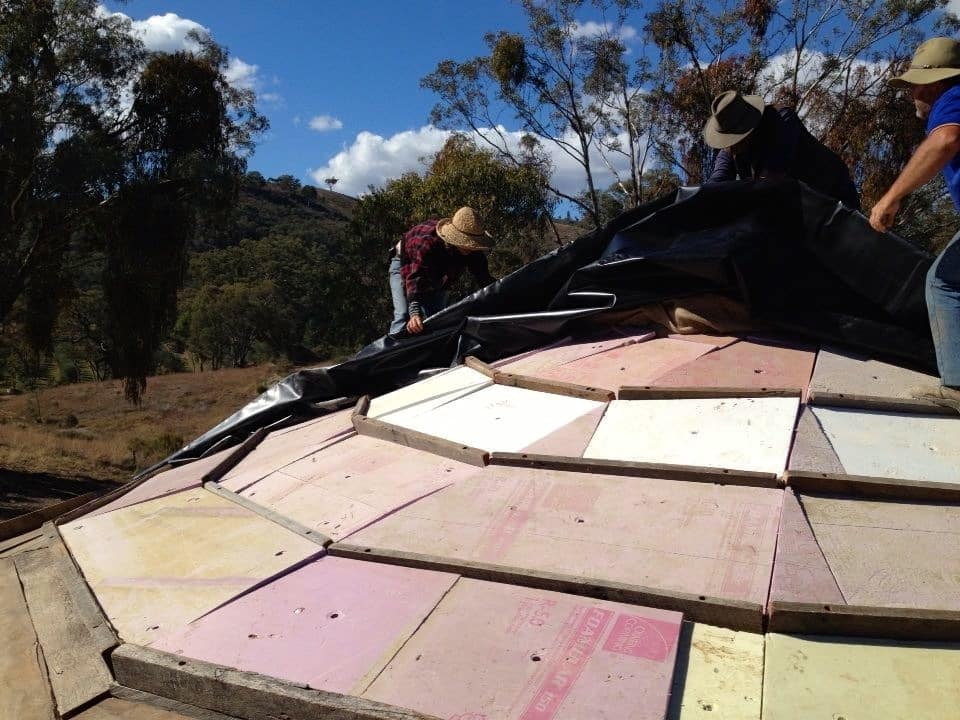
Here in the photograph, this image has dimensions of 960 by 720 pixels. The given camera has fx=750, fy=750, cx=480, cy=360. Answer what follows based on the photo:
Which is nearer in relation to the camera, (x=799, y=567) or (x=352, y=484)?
(x=799, y=567)

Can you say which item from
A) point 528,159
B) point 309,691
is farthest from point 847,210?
point 528,159

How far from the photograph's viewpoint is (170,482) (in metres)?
3.96

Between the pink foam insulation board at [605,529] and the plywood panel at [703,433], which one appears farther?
the plywood panel at [703,433]

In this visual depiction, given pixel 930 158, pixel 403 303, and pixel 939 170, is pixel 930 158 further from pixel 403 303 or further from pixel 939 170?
pixel 403 303

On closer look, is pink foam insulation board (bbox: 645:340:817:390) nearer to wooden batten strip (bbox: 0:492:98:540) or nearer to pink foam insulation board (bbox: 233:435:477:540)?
pink foam insulation board (bbox: 233:435:477:540)

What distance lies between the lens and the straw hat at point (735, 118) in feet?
13.6

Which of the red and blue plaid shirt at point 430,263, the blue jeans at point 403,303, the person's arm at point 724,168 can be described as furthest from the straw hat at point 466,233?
the person's arm at point 724,168

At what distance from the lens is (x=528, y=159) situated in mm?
20922

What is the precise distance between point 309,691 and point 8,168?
14.2 m

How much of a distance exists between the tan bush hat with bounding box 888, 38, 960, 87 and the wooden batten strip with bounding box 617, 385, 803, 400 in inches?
51.4

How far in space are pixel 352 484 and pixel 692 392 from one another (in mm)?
1561

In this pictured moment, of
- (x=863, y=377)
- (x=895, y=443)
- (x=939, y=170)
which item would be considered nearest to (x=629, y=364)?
(x=863, y=377)

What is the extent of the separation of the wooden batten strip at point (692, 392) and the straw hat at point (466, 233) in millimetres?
1974

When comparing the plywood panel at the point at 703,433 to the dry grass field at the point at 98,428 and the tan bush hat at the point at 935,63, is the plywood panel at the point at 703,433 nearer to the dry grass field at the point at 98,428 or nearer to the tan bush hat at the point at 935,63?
the tan bush hat at the point at 935,63
